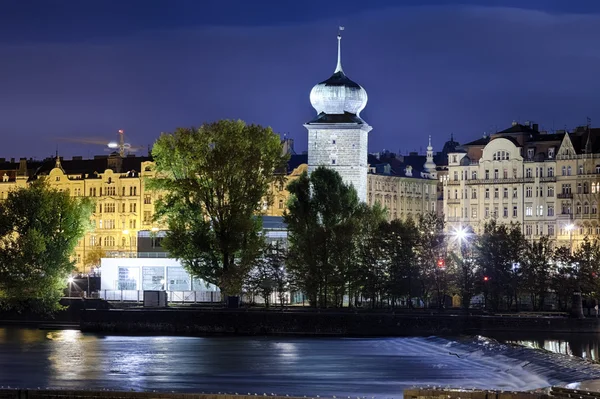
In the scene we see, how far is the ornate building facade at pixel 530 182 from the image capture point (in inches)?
5645

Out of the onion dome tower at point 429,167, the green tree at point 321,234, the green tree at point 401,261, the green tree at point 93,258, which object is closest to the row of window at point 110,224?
the green tree at point 93,258

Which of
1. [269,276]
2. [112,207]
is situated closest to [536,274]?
[269,276]

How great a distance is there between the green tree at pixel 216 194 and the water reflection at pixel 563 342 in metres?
19.6

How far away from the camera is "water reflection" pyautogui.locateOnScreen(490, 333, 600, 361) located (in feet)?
271

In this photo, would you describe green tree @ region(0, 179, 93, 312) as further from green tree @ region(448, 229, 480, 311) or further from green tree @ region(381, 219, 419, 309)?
green tree @ region(448, 229, 480, 311)

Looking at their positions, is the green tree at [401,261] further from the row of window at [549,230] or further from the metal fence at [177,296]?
the row of window at [549,230]

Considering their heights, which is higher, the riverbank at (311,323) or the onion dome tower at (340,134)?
the onion dome tower at (340,134)

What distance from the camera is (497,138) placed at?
14988 cm

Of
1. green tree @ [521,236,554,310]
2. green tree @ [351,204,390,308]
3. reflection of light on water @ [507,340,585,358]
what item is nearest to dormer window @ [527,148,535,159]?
green tree @ [521,236,554,310]

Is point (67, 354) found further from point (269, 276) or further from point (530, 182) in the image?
point (530, 182)

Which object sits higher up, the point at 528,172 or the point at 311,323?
the point at 528,172

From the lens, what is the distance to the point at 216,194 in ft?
343

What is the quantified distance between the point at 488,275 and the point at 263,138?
17.2 metres

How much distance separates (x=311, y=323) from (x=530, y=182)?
5680cm
